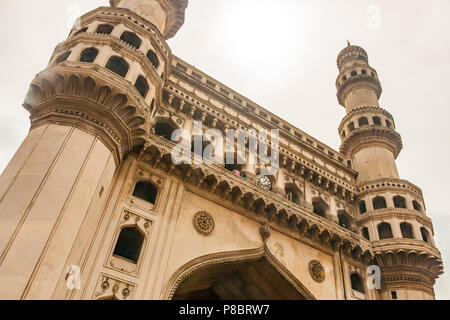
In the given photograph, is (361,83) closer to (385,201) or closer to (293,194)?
(385,201)

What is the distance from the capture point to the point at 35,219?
9547 millimetres

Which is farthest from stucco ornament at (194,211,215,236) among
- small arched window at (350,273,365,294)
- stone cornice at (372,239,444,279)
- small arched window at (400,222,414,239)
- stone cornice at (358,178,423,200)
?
small arched window at (400,222,414,239)

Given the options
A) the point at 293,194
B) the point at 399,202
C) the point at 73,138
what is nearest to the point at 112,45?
the point at 73,138

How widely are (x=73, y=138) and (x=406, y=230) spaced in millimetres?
16751

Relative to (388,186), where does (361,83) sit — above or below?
above

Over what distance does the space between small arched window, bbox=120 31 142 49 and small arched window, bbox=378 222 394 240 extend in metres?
14.9

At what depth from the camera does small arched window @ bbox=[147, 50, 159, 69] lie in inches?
614

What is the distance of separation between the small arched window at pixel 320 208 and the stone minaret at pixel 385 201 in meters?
2.28

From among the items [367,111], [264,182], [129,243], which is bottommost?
[129,243]

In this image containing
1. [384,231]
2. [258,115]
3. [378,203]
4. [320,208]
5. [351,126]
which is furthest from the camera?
[351,126]

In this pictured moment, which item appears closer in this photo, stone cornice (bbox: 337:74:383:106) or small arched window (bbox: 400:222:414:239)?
small arched window (bbox: 400:222:414:239)

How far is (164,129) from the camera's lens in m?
16.7

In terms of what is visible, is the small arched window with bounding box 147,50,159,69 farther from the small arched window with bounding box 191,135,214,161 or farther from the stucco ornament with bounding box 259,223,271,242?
the stucco ornament with bounding box 259,223,271,242

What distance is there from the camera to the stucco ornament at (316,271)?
630 inches
